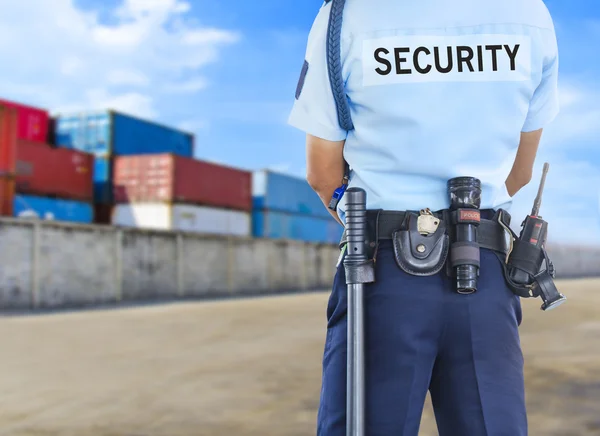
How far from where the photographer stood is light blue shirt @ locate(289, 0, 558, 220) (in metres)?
1.65

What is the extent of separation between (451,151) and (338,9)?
450 millimetres

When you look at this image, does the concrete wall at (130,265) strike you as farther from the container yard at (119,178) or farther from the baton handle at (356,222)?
the baton handle at (356,222)

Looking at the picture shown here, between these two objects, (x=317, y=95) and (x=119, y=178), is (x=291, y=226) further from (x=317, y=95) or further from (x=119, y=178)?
(x=317, y=95)

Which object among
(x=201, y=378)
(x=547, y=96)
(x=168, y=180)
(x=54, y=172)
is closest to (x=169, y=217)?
(x=168, y=180)

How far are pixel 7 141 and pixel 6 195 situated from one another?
4.83ft

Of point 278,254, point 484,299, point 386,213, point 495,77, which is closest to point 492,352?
point 484,299

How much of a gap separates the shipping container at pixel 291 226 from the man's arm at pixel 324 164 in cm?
2780

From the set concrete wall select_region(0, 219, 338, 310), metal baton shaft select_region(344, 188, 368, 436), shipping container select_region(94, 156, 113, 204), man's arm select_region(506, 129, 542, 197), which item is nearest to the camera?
metal baton shaft select_region(344, 188, 368, 436)

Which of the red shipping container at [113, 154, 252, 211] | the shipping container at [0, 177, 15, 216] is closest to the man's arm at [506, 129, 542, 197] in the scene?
the shipping container at [0, 177, 15, 216]

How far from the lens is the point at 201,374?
6395mm

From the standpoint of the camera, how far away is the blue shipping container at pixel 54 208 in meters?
21.2

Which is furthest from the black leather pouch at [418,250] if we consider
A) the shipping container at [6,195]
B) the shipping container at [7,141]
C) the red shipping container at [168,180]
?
the red shipping container at [168,180]

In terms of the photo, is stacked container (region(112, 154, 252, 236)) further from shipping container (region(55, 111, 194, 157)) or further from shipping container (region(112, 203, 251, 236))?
shipping container (region(55, 111, 194, 157))

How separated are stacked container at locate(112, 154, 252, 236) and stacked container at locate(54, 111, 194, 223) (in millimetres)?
407
